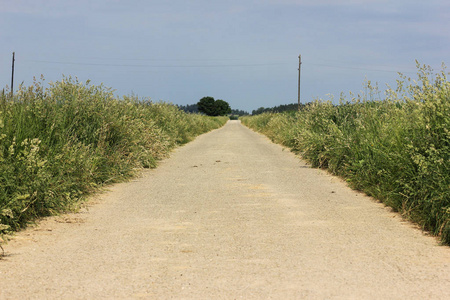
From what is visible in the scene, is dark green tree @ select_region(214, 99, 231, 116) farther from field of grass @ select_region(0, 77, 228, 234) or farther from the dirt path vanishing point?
the dirt path vanishing point

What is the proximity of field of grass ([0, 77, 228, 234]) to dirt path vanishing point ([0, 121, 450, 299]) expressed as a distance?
0.46 meters

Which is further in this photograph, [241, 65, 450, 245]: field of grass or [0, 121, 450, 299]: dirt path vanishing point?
[241, 65, 450, 245]: field of grass

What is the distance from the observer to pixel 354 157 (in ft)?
36.4

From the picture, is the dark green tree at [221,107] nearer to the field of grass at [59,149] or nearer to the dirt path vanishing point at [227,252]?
the field of grass at [59,149]

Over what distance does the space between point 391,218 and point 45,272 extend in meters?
5.14

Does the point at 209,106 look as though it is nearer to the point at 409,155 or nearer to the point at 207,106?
the point at 207,106

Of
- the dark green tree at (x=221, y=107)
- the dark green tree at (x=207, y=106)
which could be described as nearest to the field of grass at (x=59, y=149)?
the dark green tree at (x=207, y=106)

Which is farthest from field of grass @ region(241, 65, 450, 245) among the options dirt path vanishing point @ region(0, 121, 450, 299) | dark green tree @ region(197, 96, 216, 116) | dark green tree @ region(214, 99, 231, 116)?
dark green tree @ region(214, 99, 231, 116)

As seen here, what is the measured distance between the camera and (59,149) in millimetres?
8258

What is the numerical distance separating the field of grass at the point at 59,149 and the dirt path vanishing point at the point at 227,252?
46 cm

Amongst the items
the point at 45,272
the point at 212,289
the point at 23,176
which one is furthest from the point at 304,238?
the point at 23,176

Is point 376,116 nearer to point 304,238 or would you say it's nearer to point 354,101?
point 354,101

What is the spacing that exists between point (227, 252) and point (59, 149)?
4361 millimetres

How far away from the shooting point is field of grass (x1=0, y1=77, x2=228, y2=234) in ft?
21.2
